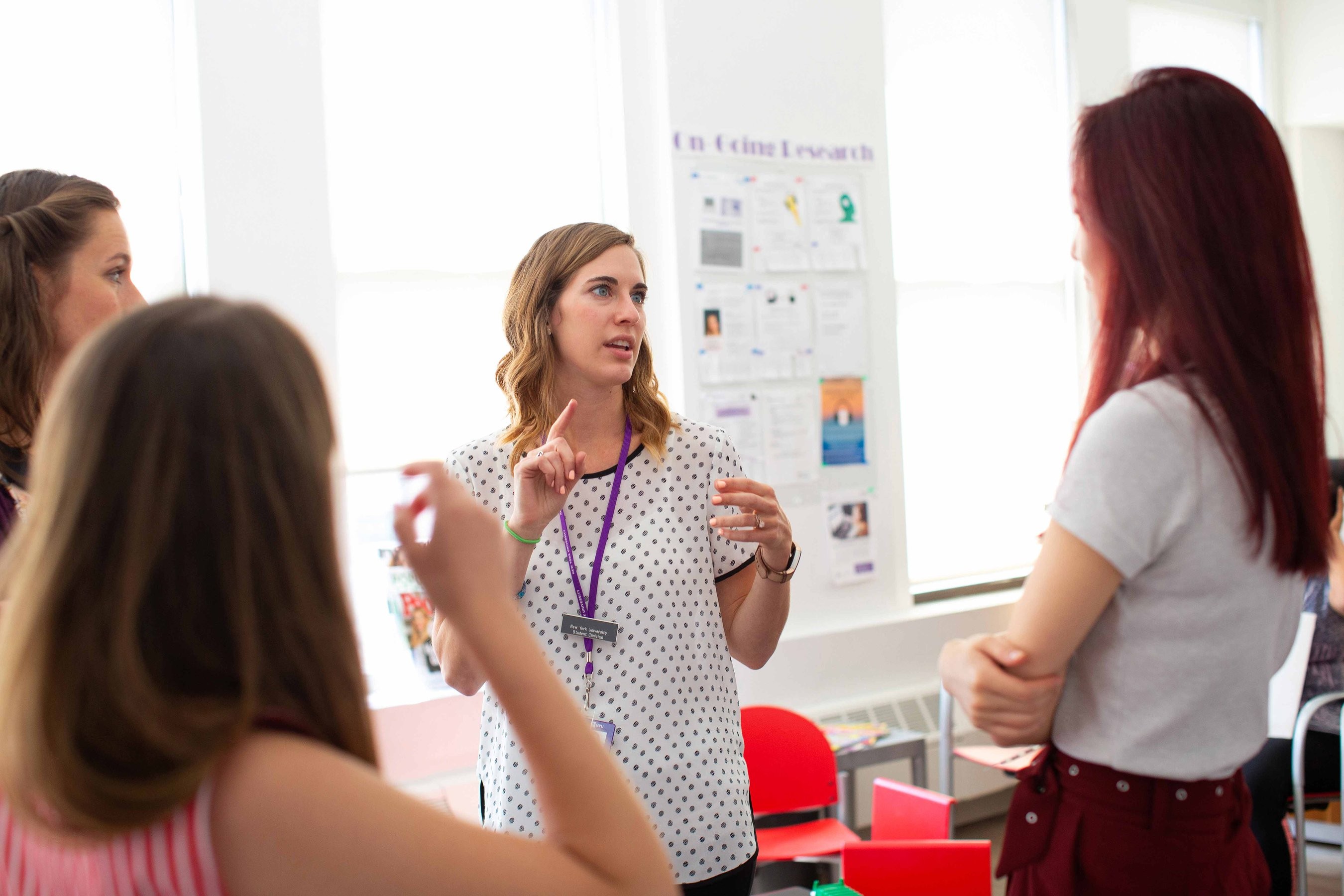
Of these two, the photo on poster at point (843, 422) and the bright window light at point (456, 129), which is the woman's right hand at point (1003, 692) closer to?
the bright window light at point (456, 129)

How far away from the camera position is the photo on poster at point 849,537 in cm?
405

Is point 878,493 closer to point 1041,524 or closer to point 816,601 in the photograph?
point 816,601

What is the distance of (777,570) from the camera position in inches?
72.5

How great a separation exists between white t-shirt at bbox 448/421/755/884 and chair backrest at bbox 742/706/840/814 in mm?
1117

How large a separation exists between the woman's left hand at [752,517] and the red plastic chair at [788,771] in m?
1.28

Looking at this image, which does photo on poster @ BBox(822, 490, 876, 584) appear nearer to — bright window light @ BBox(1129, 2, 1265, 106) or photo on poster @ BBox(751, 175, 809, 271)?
photo on poster @ BBox(751, 175, 809, 271)

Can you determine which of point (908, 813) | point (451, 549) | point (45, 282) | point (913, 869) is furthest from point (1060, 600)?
point (908, 813)

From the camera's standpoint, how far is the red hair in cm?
105

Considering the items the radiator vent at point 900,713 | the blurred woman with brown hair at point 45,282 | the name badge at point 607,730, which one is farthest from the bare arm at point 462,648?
the radiator vent at point 900,713

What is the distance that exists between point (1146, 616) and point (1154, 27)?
524 cm

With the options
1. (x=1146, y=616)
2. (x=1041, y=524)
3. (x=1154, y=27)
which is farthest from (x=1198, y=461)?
(x=1154, y=27)

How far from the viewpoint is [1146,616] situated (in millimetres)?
1067

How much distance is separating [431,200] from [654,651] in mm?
2255

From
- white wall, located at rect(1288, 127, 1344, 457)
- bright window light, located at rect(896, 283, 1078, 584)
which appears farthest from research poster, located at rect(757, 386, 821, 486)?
white wall, located at rect(1288, 127, 1344, 457)
